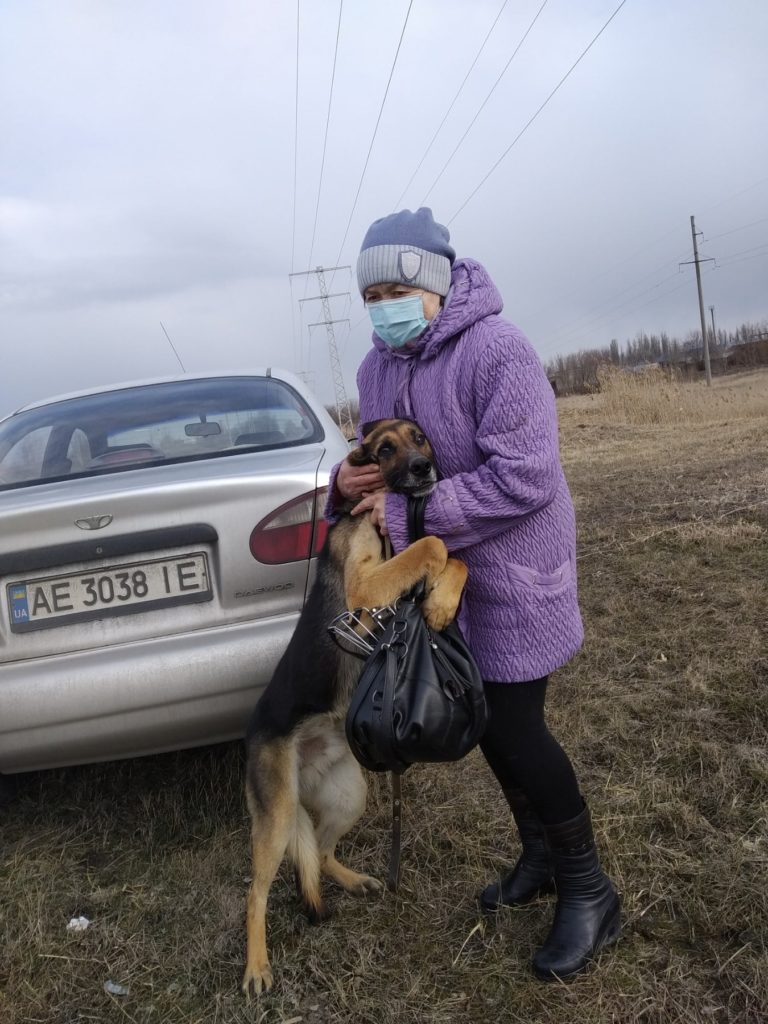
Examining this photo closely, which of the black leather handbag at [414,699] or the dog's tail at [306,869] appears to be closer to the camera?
the black leather handbag at [414,699]

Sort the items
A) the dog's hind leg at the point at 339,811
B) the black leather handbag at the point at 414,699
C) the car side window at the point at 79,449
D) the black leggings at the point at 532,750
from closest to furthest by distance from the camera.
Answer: the black leather handbag at the point at 414,699, the black leggings at the point at 532,750, the dog's hind leg at the point at 339,811, the car side window at the point at 79,449

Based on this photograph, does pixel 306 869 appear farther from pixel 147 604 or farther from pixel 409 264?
pixel 409 264

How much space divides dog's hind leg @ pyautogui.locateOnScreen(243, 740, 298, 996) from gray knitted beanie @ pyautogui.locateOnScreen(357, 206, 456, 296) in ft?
4.33

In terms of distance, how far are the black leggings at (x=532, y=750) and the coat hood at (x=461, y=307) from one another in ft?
2.93

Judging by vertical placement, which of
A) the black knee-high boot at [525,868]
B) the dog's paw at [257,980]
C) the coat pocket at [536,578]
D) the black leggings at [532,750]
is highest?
the coat pocket at [536,578]

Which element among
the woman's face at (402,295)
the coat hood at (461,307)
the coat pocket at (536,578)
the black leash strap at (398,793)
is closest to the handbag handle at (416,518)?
the black leash strap at (398,793)

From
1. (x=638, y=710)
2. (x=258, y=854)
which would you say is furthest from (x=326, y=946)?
(x=638, y=710)

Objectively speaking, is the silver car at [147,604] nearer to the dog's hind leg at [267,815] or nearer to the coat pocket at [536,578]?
the dog's hind leg at [267,815]

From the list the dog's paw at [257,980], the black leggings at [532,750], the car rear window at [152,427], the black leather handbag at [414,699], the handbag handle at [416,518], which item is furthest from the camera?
the car rear window at [152,427]

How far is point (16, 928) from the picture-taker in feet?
8.24

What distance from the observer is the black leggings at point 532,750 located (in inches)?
80.9

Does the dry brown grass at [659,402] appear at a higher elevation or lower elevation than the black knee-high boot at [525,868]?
higher

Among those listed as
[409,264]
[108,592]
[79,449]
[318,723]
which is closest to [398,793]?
[318,723]

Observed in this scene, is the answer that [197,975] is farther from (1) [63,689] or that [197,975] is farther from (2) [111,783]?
(2) [111,783]
